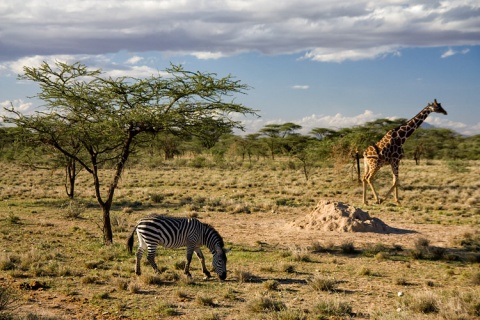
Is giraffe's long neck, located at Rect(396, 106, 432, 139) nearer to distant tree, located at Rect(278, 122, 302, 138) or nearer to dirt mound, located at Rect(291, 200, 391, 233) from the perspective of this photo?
dirt mound, located at Rect(291, 200, 391, 233)

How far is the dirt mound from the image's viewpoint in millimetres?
18016

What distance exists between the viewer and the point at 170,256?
47.6 ft

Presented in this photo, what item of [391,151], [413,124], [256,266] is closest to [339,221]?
[256,266]

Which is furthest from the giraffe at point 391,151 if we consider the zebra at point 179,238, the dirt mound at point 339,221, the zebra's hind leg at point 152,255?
the zebra's hind leg at point 152,255

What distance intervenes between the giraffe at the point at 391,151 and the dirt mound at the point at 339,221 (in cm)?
708

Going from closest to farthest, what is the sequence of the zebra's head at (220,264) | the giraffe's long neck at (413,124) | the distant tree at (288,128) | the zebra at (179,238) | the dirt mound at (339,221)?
the zebra's head at (220,264) < the zebra at (179,238) < the dirt mound at (339,221) < the giraffe's long neck at (413,124) < the distant tree at (288,128)

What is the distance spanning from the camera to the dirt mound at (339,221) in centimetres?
1802

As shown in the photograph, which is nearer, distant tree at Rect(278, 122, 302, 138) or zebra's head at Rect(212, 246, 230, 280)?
zebra's head at Rect(212, 246, 230, 280)

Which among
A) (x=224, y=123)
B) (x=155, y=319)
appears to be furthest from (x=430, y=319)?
(x=224, y=123)

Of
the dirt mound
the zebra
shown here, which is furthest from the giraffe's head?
the zebra

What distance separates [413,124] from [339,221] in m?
11.3

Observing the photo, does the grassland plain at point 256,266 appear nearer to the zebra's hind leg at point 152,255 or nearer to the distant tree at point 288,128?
the zebra's hind leg at point 152,255

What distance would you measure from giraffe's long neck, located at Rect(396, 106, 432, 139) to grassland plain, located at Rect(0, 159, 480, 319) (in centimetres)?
383

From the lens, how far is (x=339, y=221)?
1833cm
